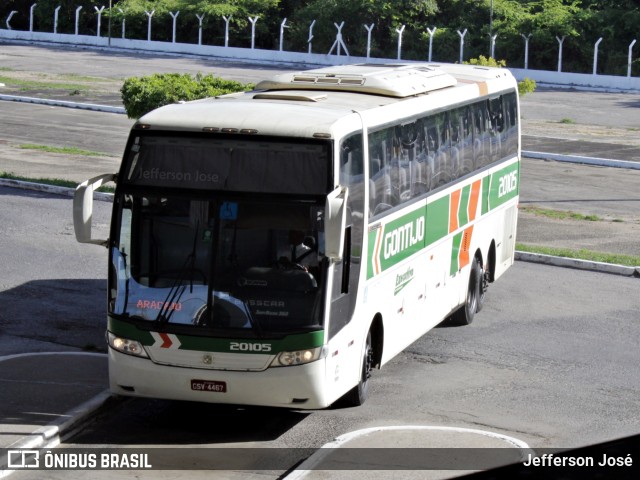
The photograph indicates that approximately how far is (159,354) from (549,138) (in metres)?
27.9

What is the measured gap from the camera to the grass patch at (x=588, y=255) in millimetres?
19578

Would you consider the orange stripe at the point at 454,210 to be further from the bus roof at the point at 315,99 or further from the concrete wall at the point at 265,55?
the concrete wall at the point at 265,55

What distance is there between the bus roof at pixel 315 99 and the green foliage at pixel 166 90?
6477 mm

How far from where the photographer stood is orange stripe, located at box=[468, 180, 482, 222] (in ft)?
51.8

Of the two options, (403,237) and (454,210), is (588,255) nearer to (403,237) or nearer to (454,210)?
(454,210)

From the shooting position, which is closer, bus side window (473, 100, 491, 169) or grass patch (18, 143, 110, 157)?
bus side window (473, 100, 491, 169)

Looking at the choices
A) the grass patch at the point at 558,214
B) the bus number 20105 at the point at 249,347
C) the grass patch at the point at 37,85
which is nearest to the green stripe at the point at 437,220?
the bus number 20105 at the point at 249,347

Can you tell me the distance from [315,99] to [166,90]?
35.2ft

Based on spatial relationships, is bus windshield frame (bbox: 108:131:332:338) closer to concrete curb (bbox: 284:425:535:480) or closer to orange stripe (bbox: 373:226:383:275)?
concrete curb (bbox: 284:425:535:480)

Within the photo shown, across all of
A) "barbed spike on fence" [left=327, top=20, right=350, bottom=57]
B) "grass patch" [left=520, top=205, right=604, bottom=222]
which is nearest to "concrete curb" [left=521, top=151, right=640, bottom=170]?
"grass patch" [left=520, top=205, right=604, bottom=222]

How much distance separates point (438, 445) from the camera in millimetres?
10711

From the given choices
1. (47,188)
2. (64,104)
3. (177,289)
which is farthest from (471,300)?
(64,104)

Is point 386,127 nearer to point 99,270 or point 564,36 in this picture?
point 99,270

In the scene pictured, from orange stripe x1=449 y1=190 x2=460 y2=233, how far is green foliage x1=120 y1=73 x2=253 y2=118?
26.4 feet
